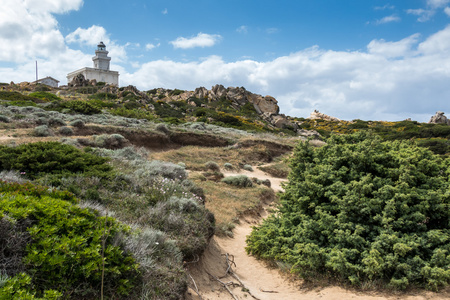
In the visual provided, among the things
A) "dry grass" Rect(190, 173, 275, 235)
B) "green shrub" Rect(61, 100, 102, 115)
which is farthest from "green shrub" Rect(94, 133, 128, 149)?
"green shrub" Rect(61, 100, 102, 115)

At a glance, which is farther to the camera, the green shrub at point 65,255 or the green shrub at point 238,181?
the green shrub at point 238,181

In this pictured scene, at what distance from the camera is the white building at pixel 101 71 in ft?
245

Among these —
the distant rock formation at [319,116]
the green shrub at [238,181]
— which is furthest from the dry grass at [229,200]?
the distant rock formation at [319,116]

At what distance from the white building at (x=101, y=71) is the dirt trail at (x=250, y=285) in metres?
77.0

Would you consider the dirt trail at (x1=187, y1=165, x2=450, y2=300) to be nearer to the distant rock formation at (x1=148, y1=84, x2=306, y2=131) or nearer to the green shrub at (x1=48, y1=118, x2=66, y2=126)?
the green shrub at (x1=48, y1=118, x2=66, y2=126)

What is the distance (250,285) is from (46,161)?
4871 mm

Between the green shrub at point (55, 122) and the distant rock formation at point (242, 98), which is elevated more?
the distant rock formation at point (242, 98)

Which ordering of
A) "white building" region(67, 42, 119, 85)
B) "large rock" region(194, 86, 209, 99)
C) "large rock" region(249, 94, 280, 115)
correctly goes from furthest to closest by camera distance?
"white building" region(67, 42, 119, 85)
"large rock" region(194, 86, 209, 99)
"large rock" region(249, 94, 280, 115)

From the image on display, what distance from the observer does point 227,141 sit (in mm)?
25922

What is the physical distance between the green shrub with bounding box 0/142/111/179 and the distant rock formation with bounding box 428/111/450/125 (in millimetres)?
68888

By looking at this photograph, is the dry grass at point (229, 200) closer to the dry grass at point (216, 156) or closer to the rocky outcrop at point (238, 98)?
→ the dry grass at point (216, 156)

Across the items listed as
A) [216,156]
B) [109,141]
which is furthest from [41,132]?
[216,156]

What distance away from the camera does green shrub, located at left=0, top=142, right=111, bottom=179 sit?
6.09 metres

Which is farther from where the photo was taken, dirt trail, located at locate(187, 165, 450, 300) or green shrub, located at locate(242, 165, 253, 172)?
green shrub, located at locate(242, 165, 253, 172)
